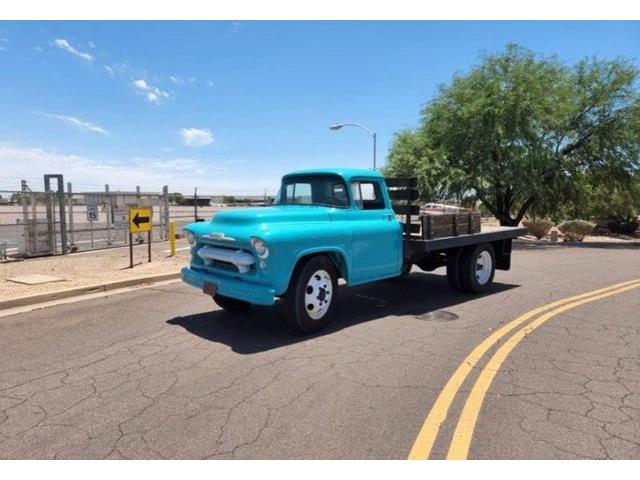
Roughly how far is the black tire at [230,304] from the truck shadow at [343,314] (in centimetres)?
10

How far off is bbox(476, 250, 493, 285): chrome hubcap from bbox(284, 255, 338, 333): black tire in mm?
3757

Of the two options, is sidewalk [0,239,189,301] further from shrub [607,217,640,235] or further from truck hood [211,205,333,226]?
shrub [607,217,640,235]

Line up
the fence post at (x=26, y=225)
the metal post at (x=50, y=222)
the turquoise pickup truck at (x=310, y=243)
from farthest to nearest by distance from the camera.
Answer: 1. the metal post at (x=50, y=222)
2. the fence post at (x=26, y=225)
3. the turquoise pickup truck at (x=310, y=243)

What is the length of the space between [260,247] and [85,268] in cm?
751

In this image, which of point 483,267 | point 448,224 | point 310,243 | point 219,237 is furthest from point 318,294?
point 483,267

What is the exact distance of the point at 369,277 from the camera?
6.57 meters

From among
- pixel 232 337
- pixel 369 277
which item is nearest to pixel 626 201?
pixel 369 277

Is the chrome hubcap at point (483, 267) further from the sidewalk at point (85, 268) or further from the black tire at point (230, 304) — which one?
the sidewalk at point (85, 268)

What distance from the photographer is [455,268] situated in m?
8.35

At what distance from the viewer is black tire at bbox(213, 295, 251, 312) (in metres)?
6.75

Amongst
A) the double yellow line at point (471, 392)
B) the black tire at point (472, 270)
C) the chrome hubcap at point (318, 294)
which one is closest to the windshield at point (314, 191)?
the chrome hubcap at point (318, 294)

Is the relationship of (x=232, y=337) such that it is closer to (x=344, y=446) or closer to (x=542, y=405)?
(x=344, y=446)

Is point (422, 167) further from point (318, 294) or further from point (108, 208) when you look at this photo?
point (318, 294)

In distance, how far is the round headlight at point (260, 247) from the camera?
5.29 metres
